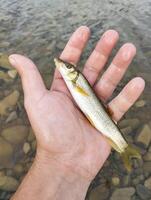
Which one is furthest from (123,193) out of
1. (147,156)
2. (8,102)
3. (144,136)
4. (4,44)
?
(4,44)

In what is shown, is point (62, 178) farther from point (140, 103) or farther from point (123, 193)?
point (140, 103)

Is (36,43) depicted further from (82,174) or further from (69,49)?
(82,174)

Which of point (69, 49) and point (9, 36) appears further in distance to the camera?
point (9, 36)

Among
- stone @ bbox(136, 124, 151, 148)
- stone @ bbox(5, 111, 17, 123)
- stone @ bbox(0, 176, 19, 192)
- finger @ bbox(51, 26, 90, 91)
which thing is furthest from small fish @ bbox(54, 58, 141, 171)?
stone @ bbox(5, 111, 17, 123)

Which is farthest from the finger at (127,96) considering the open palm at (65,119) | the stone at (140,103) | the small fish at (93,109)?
the stone at (140,103)

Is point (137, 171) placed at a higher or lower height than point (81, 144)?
lower

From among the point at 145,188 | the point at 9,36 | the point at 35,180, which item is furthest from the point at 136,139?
the point at 9,36

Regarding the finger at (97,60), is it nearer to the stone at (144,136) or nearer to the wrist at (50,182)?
the wrist at (50,182)
